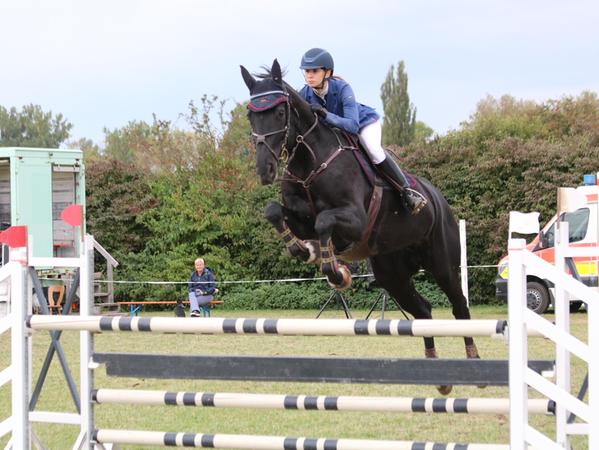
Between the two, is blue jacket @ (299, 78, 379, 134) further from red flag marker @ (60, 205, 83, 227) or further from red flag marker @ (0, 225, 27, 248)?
red flag marker @ (0, 225, 27, 248)

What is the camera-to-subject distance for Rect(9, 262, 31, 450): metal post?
13.8 feet

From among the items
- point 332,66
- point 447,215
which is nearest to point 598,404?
point 332,66

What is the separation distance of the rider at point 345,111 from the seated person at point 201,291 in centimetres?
819

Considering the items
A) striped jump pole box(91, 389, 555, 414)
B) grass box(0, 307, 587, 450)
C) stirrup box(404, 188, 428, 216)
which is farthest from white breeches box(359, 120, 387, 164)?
striped jump pole box(91, 389, 555, 414)

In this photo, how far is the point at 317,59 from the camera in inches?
222

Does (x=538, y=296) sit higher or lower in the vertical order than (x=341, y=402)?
lower

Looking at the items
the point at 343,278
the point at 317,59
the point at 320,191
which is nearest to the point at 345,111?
the point at 317,59

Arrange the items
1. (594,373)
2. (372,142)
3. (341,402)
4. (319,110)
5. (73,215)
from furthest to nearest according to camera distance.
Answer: (372,142) < (319,110) < (73,215) < (341,402) < (594,373)

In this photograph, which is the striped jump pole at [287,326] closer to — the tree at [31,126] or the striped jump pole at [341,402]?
the striped jump pole at [341,402]

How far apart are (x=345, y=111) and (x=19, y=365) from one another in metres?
2.68

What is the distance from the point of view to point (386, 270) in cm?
668

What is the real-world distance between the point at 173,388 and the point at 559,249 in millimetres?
3888

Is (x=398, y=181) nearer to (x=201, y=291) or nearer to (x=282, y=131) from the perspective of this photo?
(x=282, y=131)

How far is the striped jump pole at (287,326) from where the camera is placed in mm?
3514
